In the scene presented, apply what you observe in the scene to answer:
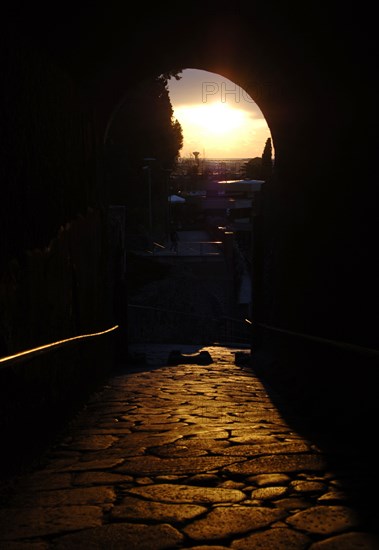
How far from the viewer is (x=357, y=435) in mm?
6051

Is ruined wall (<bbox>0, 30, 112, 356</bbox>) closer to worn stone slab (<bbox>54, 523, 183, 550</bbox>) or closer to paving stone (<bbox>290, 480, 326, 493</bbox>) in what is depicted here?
worn stone slab (<bbox>54, 523, 183, 550</bbox>)

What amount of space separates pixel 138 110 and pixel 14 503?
3814 centimetres

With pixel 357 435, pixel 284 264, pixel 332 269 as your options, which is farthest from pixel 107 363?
pixel 357 435

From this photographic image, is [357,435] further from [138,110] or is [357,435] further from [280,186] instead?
[138,110]

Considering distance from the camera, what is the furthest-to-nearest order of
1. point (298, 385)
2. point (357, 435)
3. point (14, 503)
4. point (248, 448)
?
point (298, 385)
point (357, 435)
point (248, 448)
point (14, 503)

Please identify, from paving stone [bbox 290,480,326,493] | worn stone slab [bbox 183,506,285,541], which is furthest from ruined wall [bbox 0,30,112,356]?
paving stone [bbox 290,480,326,493]

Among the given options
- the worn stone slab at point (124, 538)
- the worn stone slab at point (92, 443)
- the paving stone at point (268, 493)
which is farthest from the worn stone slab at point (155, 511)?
the worn stone slab at point (92, 443)

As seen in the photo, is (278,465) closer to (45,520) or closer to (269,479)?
(269,479)

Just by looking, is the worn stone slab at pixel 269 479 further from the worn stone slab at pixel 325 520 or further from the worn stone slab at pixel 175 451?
the worn stone slab at pixel 175 451

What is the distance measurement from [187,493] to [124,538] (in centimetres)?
80

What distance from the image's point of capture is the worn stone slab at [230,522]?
141 inches

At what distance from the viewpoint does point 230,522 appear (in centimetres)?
373

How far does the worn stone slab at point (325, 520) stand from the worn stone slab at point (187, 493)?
43cm

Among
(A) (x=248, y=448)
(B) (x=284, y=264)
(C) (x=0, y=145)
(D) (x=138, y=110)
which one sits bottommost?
(A) (x=248, y=448)
